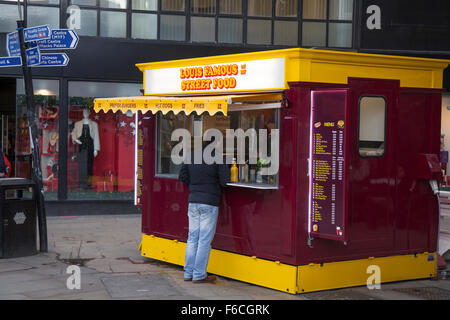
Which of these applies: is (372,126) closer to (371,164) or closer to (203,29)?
(371,164)

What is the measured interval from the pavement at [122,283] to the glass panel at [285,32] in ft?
21.5

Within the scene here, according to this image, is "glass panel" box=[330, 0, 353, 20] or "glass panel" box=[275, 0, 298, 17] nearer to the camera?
"glass panel" box=[275, 0, 298, 17]

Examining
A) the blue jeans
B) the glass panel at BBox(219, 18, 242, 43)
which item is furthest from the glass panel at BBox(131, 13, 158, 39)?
the blue jeans

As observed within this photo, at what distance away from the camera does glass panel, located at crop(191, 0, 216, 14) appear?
49.0 ft

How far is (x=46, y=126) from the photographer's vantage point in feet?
47.7

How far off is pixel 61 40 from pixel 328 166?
4.80 meters

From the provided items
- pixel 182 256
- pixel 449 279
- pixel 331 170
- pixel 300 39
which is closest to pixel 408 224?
pixel 449 279

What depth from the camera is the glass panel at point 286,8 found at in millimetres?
15273

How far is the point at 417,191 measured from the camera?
8625mm

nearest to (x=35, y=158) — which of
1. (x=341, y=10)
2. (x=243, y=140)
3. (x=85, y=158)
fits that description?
(x=243, y=140)

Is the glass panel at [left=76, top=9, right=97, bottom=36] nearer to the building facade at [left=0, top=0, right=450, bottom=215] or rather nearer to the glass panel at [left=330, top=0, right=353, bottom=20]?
the building facade at [left=0, top=0, right=450, bottom=215]

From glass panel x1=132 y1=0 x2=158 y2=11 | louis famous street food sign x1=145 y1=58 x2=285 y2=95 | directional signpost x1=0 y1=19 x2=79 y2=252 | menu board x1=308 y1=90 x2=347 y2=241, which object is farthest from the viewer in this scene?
glass panel x1=132 y1=0 x2=158 y2=11

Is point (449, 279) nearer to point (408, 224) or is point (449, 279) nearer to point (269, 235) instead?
point (408, 224)

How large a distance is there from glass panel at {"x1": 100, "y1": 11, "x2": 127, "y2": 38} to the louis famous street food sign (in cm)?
487
